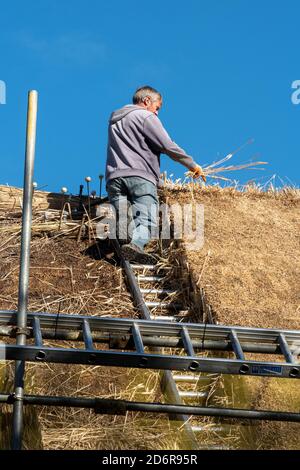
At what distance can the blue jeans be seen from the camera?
9.27 m

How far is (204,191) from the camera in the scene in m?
10.2

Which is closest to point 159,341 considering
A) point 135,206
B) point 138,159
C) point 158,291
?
point 158,291

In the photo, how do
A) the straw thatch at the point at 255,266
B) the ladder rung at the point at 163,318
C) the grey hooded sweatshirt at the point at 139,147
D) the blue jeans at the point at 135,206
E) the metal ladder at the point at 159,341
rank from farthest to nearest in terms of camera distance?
the grey hooded sweatshirt at the point at 139,147
the blue jeans at the point at 135,206
the ladder rung at the point at 163,318
the straw thatch at the point at 255,266
the metal ladder at the point at 159,341

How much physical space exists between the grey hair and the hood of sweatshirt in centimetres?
8

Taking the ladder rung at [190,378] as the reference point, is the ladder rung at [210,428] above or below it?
below

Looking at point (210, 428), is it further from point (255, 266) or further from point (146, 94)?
point (146, 94)

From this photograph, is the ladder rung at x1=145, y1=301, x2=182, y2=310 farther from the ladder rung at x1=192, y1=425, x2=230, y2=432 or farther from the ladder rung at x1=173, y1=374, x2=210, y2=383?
the ladder rung at x1=192, y1=425, x2=230, y2=432

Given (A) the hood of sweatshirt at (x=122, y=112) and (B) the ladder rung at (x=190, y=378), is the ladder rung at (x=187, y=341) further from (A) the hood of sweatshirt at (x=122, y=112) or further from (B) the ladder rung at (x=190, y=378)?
(A) the hood of sweatshirt at (x=122, y=112)

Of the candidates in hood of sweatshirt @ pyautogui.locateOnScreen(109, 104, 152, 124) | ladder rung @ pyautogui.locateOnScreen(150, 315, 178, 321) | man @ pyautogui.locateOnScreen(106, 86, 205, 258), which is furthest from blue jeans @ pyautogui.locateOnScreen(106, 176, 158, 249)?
ladder rung @ pyautogui.locateOnScreen(150, 315, 178, 321)

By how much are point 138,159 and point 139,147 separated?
112 mm

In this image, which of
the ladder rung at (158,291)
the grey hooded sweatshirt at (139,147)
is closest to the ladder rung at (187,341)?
the ladder rung at (158,291)

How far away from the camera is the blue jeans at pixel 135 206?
927cm

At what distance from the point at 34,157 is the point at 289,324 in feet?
8.30

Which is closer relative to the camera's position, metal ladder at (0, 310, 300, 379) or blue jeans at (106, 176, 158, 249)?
metal ladder at (0, 310, 300, 379)
